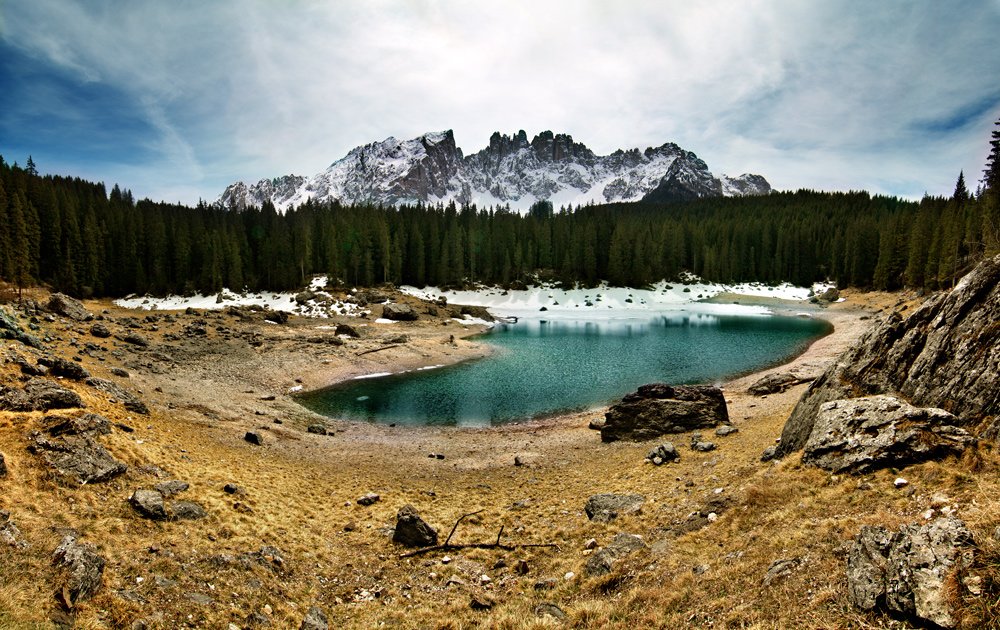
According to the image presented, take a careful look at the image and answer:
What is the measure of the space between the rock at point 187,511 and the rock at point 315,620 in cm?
461

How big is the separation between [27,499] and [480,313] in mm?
67793

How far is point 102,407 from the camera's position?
16.7 meters

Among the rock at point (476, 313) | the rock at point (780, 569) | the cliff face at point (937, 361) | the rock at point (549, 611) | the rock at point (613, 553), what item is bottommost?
the rock at point (549, 611)

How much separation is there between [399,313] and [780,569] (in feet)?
209

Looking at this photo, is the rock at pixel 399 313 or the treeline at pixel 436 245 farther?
the treeline at pixel 436 245

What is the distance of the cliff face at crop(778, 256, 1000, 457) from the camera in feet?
30.2

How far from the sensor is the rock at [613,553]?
8.82 metres

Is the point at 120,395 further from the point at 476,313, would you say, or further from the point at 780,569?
the point at 476,313

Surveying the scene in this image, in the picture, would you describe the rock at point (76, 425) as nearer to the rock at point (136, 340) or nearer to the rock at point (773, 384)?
the rock at point (136, 340)

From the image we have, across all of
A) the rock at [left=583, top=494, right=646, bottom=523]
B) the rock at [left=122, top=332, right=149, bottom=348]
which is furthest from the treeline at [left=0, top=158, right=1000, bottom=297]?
the rock at [left=583, top=494, right=646, bottom=523]

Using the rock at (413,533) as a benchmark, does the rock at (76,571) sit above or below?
above

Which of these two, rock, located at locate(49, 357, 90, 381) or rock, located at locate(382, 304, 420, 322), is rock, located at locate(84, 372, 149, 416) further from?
rock, located at locate(382, 304, 420, 322)

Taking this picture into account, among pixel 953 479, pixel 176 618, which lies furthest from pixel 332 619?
pixel 953 479

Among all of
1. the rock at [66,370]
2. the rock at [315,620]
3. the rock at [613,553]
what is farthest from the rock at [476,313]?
the rock at [315,620]
